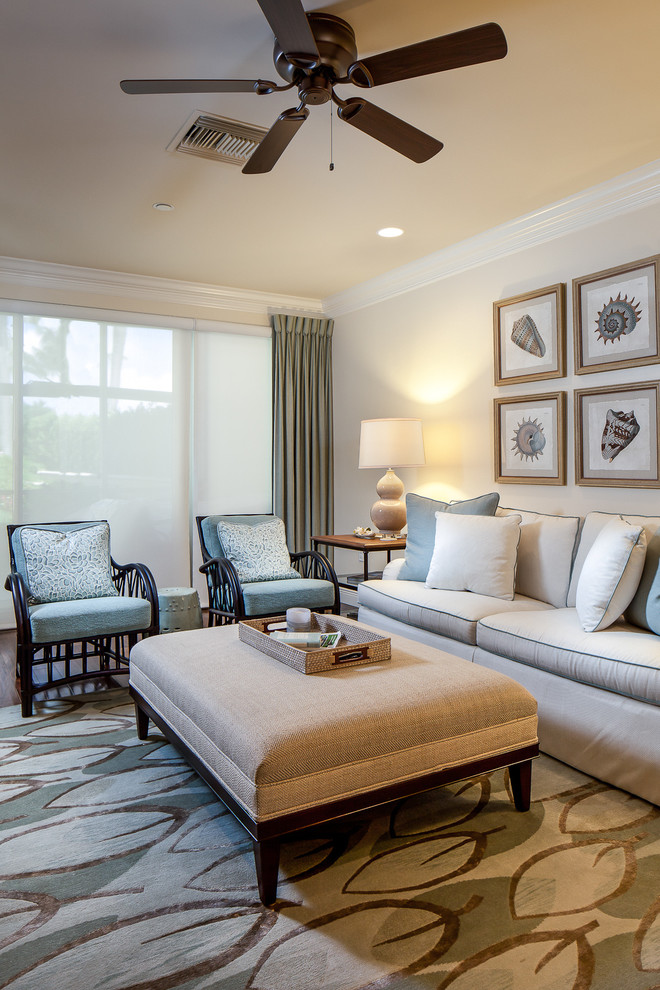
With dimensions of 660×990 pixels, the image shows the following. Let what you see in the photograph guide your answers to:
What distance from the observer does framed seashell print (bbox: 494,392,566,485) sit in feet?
12.8

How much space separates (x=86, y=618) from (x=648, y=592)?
2541mm

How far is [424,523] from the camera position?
401 centimetres

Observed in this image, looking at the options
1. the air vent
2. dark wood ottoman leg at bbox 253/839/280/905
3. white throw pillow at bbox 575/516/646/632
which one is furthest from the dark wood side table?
dark wood ottoman leg at bbox 253/839/280/905

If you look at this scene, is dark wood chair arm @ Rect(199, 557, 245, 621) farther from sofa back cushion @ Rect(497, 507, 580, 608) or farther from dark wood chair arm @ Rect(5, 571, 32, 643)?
sofa back cushion @ Rect(497, 507, 580, 608)

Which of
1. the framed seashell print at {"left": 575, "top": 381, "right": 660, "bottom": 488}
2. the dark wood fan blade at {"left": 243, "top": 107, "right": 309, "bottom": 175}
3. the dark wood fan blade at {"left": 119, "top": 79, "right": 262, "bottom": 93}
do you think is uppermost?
the dark wood fan blade at {"left": 119, "top": 79, "right": 262, "bottom": 93}

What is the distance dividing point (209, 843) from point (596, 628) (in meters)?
1.64

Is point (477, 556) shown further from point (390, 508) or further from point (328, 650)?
point (328, 650)

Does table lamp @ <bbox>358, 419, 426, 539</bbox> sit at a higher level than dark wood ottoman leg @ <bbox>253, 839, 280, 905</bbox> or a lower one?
higher

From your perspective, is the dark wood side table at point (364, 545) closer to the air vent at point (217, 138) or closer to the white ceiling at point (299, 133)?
the white ceiling at point (299, 133)

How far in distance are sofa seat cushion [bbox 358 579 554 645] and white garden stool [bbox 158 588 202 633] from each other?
1113 mm

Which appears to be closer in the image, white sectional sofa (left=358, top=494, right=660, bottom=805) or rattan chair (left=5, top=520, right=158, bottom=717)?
white sectional sofa (left=358, top=494, right=660, bottom=805)

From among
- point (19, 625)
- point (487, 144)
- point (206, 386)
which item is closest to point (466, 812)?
point (19, 625)

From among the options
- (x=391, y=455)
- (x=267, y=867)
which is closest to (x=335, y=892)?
(x=267, y=867)

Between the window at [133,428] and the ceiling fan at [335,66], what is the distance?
9.98ft
